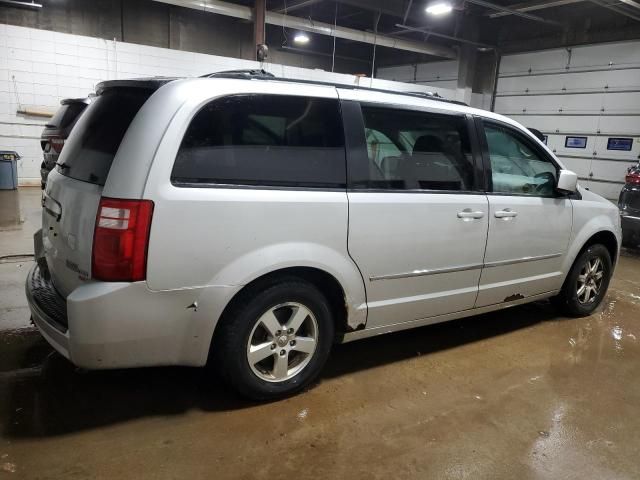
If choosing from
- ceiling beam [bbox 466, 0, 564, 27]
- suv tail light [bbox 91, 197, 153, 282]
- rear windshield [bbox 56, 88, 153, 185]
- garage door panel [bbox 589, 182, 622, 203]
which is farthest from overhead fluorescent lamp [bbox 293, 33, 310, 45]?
suv tail light [bbox 91, 197, 153, 282]

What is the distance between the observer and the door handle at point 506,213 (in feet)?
10.7

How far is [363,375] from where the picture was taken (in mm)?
3023

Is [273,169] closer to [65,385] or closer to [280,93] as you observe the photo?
[280,93]

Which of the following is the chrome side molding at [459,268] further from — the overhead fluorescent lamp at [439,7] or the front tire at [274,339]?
the overhead fluorescent lamp at [439,7]

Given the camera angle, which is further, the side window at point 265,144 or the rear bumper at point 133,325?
Answer: the side window at point 265,144

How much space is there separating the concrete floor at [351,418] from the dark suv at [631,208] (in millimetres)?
4122

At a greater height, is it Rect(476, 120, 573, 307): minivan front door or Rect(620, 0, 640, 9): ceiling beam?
Rect(620, 0, 640, 9): ceiling beam

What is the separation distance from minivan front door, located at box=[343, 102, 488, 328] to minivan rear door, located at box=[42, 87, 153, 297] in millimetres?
1188

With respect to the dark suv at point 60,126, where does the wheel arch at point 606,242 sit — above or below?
below

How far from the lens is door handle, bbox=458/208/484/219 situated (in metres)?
3.06

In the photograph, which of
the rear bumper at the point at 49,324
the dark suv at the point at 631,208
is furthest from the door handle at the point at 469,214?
the dark suv at the point at 631,208

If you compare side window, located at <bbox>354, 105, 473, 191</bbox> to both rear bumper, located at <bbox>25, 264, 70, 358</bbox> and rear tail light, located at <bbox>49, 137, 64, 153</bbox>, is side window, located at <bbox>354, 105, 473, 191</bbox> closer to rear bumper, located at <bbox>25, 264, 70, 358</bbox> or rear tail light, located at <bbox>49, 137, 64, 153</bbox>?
rear bumper, located at <bbox>25, 264, 70, 358</bbox>

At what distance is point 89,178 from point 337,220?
4.03 feet

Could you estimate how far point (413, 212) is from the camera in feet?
9.31
